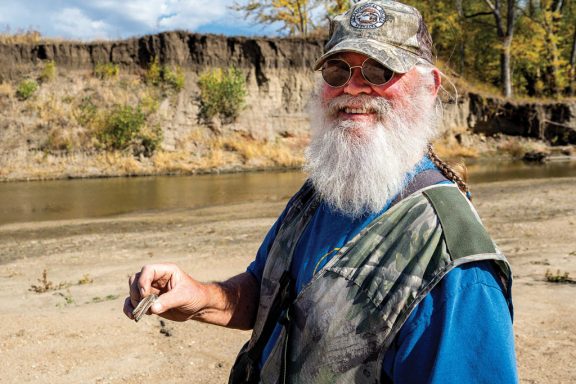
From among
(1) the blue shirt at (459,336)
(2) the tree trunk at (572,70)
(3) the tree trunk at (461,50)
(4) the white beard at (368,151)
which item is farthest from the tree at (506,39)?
(1) the blue shirt at (459,336)

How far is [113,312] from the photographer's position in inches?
214

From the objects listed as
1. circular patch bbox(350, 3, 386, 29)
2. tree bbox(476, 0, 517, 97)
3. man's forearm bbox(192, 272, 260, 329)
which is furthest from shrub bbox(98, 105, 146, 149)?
circular patch bbox(350, 3, 386, 29)

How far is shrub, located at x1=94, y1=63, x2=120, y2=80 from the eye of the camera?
98.7ft

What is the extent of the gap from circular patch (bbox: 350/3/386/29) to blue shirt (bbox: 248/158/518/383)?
859 mm

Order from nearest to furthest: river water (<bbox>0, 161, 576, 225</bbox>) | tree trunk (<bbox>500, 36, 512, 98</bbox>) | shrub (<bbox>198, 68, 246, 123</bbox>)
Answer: river water (<bbox>0, 161, 576, 225</bbox>) < shrub (<bbox>198, 68, 246, 123</bbox>) < tree trunk (<bbox>500, 36, 512, 98</bbox>)

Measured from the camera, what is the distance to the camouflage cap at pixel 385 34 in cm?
178

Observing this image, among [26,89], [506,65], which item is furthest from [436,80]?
[506,65]

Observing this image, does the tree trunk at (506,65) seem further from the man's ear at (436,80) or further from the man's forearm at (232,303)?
the man's forearm at (232,303)

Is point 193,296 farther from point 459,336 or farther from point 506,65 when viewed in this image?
point 506,65

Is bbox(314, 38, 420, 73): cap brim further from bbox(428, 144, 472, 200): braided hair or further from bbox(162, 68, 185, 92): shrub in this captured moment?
bbox(162, 68, 185, 92): shrub

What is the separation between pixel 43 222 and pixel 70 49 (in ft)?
64.9

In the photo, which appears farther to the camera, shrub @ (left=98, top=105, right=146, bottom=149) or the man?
shrub @ (left=98, top=105, right=146, bottom=149)

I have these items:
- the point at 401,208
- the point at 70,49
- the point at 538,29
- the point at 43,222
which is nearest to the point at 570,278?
the point at 401,208

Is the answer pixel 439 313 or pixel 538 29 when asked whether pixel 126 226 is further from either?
pixel 538 29
